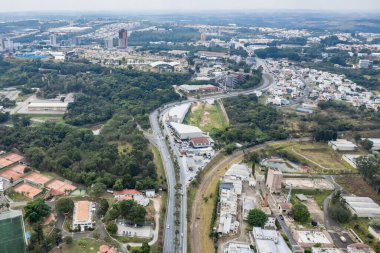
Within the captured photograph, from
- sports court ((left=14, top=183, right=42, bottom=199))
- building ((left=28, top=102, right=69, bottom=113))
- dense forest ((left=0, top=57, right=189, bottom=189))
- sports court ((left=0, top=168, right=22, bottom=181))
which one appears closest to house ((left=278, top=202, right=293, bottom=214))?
dense forest ((left=0, top=57, right=189, bottom=189))

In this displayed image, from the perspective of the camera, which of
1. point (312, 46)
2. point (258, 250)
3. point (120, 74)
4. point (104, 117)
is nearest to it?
point (258, 250)

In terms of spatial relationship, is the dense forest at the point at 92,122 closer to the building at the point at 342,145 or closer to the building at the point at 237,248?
the building at the point at 237,248

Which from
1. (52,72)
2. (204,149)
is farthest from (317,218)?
(52,72)

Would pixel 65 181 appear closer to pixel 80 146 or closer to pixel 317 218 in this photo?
pixel 80 146

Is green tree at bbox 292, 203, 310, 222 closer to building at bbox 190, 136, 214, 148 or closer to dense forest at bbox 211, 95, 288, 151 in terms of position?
dense forest at bbox 211, 95, 288, 151

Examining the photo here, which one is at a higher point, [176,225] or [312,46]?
[312,46]

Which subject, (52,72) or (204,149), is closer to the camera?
(204,149)

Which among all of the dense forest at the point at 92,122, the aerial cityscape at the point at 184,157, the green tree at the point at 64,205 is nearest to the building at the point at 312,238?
the aerial cityscape at the point at 184,157
